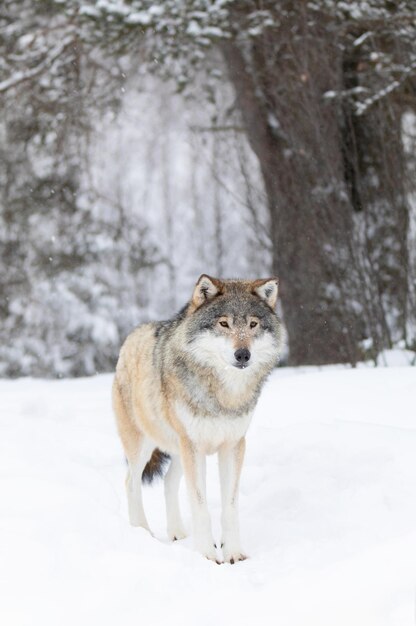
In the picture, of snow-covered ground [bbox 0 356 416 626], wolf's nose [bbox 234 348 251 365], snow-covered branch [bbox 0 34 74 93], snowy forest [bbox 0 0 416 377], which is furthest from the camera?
snow-covered branch [bbox 0 34 74 93]

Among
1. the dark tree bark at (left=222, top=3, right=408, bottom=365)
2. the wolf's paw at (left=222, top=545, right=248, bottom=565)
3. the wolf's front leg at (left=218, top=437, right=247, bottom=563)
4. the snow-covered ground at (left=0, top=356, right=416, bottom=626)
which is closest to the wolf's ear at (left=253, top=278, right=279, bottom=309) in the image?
the wolf's front leg at (left=218, top=437, right=247, bottom=563)

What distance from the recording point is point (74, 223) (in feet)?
52.5

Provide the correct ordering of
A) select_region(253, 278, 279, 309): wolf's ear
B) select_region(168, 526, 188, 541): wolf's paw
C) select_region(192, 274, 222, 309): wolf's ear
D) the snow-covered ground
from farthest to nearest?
select_region(168, 526, 188, 541): wolf's paw → select_region(253, 278, 279, 309): wolf's ear → select_region(192, 274, 222, 309): wolf's ear → the snow-covered ground

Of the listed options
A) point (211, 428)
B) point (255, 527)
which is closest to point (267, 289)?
point (211, 428)

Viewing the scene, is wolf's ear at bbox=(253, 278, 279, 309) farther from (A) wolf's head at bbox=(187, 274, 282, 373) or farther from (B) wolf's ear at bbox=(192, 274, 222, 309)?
(B) wolf's ear at bbox=(192, 274, 222, 309)

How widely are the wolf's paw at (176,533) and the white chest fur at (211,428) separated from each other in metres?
0.79

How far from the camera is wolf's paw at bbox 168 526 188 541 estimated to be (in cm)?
516

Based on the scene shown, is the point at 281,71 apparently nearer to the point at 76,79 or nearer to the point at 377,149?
the point at 377,149

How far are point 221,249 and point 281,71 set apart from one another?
10.6 metres

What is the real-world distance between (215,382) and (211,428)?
0.26m

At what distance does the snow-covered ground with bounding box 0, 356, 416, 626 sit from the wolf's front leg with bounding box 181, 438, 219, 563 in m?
0.18

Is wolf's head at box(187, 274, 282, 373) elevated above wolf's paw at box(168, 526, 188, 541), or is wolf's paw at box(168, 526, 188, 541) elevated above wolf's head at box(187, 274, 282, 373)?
wolf's head at box(187, 274, 282, 373)

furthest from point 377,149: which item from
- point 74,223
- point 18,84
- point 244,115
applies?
point 74,223

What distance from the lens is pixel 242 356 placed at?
14.5 ft
